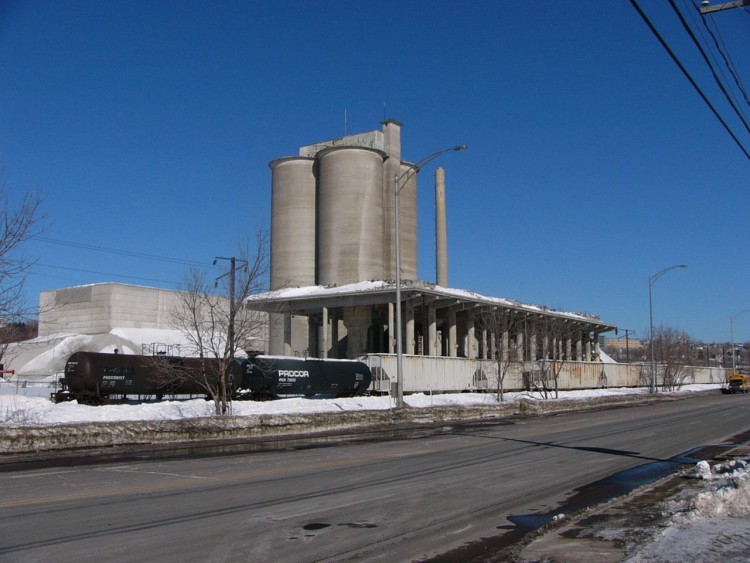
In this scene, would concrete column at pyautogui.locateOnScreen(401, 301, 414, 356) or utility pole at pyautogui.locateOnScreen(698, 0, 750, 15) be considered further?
concrete column at pyautogui.locateOnScreen(401, 301, 414, 356)

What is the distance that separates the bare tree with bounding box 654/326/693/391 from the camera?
81062 mm

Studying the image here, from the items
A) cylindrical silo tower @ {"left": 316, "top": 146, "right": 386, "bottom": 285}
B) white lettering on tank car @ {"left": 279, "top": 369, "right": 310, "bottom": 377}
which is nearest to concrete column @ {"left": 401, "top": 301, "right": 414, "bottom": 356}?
cylindrical silo tower @ {"left": 316, "top": 146, "right": 386, "bottom": 285}

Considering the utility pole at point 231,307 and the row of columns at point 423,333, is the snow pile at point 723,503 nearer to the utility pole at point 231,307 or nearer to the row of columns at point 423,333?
the utility pole at point 231,307

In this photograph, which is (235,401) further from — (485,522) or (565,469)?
(485,522)

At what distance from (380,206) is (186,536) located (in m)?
68.3

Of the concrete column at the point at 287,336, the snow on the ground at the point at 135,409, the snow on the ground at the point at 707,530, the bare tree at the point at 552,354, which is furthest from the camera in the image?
the concrete column at the point at 287,336

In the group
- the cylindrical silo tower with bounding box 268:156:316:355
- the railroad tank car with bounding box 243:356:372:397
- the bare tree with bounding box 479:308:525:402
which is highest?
the cylindrical silo tower with bounding box 268:156:316:355

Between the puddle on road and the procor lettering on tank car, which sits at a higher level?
the procor lettering on tank car

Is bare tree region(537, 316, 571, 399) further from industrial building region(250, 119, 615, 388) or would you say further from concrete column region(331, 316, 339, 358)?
concrete column region(331, 316, 339, 358)

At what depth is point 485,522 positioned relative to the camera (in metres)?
9.37

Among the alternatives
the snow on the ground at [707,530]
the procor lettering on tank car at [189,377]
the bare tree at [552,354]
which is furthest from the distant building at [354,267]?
the snow on the ground at [707,530]

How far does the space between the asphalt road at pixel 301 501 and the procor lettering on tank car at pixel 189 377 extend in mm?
15966

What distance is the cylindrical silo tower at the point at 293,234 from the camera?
7556 cm

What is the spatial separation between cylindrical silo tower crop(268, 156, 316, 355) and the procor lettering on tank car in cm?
3277
